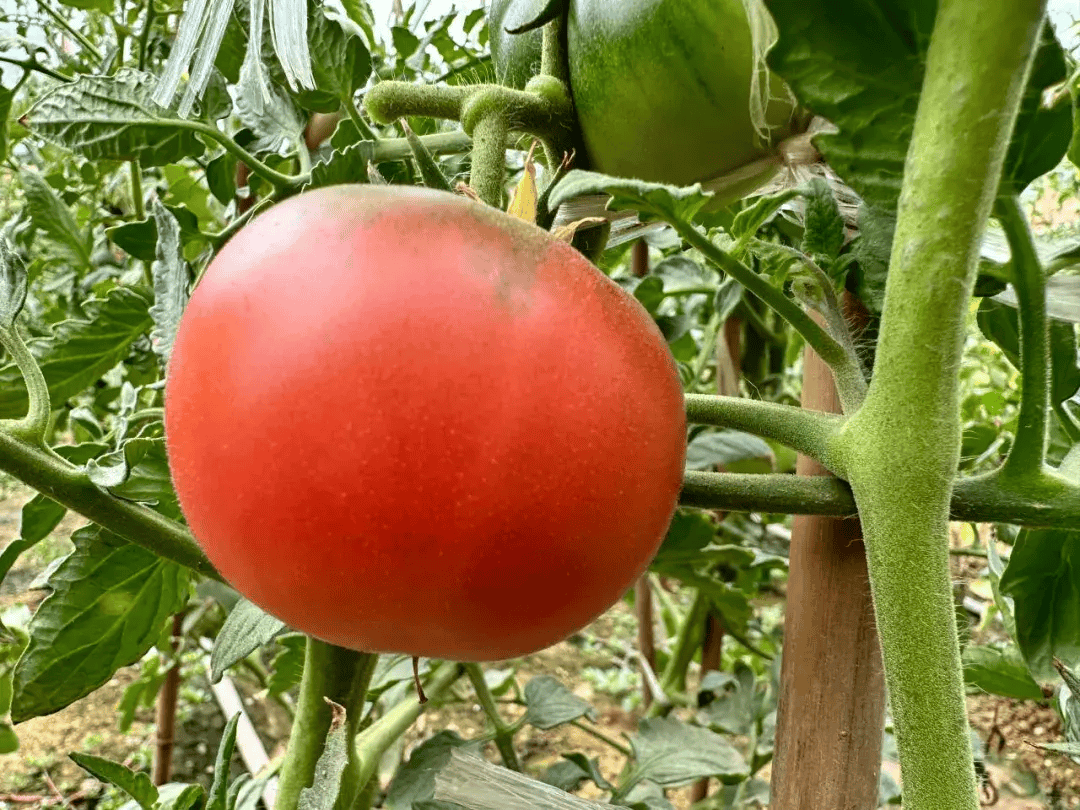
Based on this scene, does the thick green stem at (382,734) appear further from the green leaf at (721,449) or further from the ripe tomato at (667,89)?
the ripe tomato at (667,89)

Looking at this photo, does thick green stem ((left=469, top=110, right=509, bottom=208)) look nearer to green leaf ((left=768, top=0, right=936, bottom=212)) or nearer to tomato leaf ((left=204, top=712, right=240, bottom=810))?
green leaf ((left=768, top=0, right=936, bottom=212))

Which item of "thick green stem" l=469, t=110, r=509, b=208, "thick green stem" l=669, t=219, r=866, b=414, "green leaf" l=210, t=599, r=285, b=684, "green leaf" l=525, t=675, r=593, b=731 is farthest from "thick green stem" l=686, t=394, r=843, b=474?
"green leaf" l=525, t=675, r=593, b=731

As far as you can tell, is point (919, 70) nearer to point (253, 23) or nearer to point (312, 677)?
point (253, 23)

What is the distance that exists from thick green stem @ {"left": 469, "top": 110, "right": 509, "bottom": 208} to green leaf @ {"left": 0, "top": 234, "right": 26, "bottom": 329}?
0.26 m

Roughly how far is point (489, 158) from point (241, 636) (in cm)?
28

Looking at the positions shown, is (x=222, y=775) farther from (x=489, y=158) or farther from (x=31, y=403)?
(x=489, y=158)

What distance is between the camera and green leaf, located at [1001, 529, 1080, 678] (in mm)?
422

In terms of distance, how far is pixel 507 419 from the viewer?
0.28 meters

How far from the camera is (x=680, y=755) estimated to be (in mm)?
738

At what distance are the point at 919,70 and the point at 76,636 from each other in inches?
19.0

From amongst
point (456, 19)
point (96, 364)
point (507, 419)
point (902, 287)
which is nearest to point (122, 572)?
point (96, 364)

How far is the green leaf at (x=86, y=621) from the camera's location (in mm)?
481

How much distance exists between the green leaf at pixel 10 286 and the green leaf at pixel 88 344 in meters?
0.16

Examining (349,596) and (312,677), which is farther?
(312,677)
